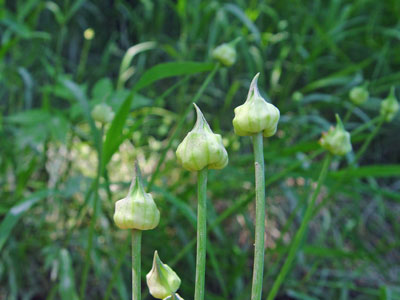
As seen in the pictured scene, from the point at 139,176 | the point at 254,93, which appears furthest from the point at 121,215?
the point at 254,93

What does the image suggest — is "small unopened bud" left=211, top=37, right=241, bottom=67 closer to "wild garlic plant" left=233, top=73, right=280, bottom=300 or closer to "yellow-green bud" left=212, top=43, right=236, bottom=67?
"yellow-green bud" left=212, top=43, right=236, bottom=67

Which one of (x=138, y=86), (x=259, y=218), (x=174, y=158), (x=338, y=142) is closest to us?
(x=259, y=218)

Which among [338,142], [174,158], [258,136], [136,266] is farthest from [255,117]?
[174,158]

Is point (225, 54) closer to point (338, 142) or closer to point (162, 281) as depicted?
point (338, 142)

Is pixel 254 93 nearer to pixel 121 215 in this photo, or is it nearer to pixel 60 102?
pixel 121 215

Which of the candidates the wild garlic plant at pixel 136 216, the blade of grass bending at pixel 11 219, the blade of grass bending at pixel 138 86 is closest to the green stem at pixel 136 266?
the wild garlic plant at pixel 136 216

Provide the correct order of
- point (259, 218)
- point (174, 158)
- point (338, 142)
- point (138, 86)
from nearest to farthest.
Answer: point (259, 218) → point (338, 142) → point (138, 86) → point (174, 158)

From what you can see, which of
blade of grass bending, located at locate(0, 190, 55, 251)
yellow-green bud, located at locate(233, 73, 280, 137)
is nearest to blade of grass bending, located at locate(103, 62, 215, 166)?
blade of grass bending, located at locate(0, 190, 55, 251)

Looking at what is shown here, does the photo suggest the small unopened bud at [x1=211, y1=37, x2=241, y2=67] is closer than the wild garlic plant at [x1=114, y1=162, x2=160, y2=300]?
No
